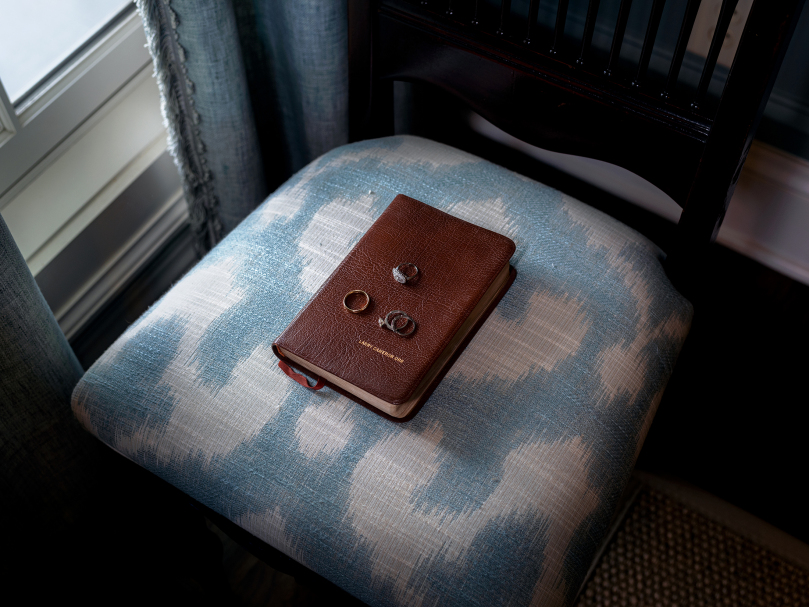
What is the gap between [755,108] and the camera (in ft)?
1.87

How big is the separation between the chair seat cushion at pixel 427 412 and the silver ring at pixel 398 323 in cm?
A: 6

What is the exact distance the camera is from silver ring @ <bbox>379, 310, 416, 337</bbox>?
0.58m

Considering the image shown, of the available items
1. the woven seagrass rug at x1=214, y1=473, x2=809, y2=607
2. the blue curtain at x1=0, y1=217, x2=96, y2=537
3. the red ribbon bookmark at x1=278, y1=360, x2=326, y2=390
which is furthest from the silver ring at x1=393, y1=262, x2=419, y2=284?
the woven seagrass rug at x1=214, y1=473, x2=809, y2=607

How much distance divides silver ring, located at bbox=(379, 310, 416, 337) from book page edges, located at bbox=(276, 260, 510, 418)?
34 millimetres

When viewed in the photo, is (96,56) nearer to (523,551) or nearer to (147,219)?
(147,219)

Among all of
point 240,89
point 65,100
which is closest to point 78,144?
point 65,100

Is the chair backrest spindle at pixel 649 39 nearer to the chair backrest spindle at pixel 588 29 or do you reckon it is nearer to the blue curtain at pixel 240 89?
the chair backrest spindle at pixel 588 29

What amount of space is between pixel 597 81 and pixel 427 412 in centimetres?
34

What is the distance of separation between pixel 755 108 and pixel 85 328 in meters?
0.87

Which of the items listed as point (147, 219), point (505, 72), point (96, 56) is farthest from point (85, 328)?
point (505, 72)

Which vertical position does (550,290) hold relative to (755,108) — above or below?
below

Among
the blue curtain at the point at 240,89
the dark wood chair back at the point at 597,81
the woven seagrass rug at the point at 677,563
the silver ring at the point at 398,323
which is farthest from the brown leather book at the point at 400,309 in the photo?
the woven seagrass rug at the point at 677,563

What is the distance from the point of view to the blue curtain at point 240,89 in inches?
30.0

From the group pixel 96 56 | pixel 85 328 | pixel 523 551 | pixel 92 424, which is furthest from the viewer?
pixel 85 328
